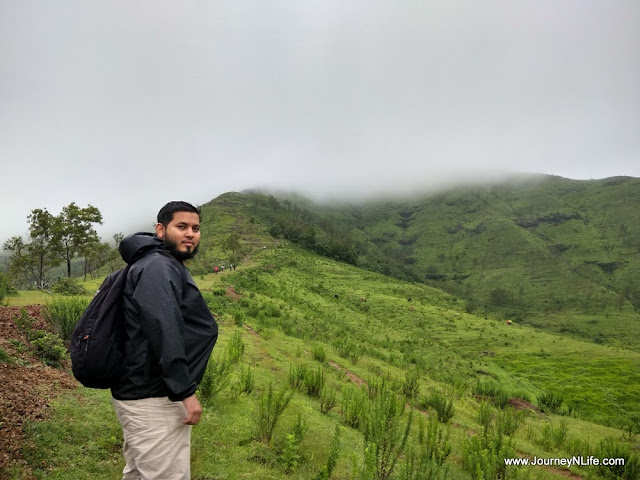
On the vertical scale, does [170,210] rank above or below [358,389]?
above

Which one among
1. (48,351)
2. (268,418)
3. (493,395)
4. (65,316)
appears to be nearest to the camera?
(268,418)

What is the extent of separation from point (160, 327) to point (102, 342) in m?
0.51

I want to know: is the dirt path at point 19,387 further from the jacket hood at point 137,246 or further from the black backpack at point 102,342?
the jacket hood at point 137,246

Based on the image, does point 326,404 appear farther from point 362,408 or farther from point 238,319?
point 238,319

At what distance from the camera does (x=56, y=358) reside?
6762mm

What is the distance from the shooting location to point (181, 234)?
9.78 feet

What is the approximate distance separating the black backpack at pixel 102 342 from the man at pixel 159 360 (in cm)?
7

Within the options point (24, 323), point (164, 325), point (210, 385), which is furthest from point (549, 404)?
point (24, 323)

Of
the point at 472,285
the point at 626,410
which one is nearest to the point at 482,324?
the point at 626,410

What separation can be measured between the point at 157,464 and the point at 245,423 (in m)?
3.30

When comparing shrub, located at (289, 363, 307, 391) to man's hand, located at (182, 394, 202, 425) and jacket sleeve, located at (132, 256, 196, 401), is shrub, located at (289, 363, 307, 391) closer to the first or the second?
man's hand, located at (182, 394, 202, 425)

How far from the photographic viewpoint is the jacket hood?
2.77 meters

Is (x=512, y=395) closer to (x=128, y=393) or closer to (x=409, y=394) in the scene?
(x=409, y=394)

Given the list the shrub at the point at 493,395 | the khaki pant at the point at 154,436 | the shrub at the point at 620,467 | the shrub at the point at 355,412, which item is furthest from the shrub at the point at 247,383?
the shrub at the point at 493,395
